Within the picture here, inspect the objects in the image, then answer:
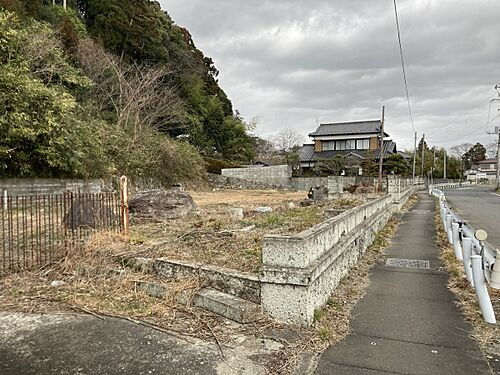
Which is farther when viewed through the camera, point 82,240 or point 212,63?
point 212,63

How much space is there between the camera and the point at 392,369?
8.72ft

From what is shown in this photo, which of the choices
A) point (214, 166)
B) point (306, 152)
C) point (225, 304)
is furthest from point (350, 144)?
point (225, 304)

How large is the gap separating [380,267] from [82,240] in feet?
14.9

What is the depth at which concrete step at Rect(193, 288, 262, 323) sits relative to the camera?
3297 millimetres

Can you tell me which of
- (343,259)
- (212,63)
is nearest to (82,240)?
(343,259)

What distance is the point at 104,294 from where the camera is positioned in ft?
13.6

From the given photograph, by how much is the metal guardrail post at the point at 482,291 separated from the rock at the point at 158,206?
638 centimetres

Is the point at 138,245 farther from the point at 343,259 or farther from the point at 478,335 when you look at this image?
the point at 478,335

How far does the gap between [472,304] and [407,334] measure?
50.1 inches

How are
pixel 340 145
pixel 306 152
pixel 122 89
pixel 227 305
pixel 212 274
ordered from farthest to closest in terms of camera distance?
pixel 306 152
pixel 340 145
pixel 122 89
pixel 212 274
pixel 227 305

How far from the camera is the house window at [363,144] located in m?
40.1

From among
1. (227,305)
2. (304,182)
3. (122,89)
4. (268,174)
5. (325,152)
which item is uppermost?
(122,89)

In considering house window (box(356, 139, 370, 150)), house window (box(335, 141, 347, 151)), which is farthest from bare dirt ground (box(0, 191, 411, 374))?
house window (box(335, 141, 347, 151))

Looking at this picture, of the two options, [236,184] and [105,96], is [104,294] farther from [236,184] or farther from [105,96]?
[236,184]
